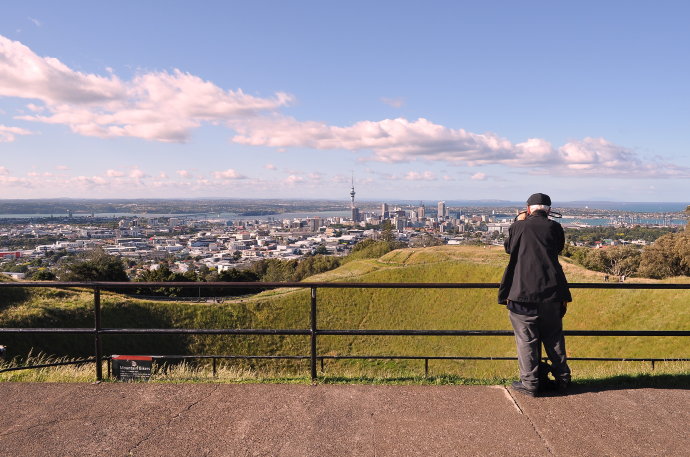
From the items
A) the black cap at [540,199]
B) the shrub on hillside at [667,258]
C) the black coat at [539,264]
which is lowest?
the shrub on hillside at [667,258]

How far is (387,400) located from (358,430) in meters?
0.65

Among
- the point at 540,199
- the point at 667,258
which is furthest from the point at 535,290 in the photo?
the point at 667,258

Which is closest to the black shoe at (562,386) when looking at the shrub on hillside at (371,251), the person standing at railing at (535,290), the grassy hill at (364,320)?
the person standing at railing at (535,290)

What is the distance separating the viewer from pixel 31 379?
5129 mm

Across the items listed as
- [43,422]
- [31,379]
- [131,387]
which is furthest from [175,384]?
[31,379]

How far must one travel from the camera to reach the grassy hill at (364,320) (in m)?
21.8

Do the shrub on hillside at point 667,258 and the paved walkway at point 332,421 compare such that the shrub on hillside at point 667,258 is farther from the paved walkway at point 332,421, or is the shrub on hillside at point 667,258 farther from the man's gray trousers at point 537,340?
the paved walkway at point 332,421

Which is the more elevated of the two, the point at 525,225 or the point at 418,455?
the point at 525,225

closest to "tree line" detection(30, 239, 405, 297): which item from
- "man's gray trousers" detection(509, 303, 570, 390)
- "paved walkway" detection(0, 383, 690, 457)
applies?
"paved walkway" detection(0, 383, 690, 457)

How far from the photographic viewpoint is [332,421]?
3900 mm

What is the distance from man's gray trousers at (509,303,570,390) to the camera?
4.34 metres

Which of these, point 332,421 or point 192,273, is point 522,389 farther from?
point 192,273

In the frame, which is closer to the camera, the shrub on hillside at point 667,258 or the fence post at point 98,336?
the fence post at point 98,336

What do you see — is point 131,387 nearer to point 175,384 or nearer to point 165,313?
point 175,384
